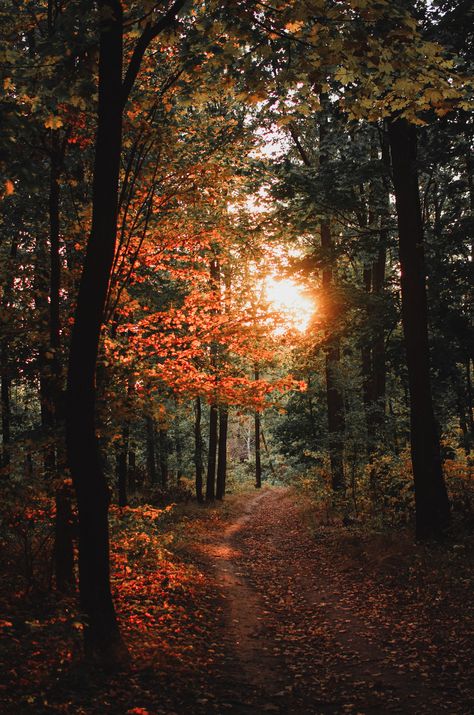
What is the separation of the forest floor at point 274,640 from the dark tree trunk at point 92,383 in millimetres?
340

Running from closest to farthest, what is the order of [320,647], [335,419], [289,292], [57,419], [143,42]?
[143,42] < [320,647] < [57,419] < [289,292] < [335,419]

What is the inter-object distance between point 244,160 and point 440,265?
209 inches

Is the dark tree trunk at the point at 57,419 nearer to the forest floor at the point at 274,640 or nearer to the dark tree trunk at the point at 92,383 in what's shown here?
the forest floor at the point at 274,640

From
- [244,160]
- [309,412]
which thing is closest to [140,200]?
[244,160]

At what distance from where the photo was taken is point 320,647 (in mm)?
7281

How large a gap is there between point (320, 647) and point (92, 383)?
5251mm

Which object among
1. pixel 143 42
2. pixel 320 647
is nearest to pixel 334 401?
pixel 320 647

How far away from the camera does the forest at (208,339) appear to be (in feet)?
18.4

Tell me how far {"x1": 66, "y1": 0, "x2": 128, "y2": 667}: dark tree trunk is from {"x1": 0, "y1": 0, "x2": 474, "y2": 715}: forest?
3 cm

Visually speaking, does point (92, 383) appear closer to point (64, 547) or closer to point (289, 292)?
point (64, 547)

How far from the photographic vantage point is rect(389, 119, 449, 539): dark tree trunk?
35.6 feet

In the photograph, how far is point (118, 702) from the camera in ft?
16.5

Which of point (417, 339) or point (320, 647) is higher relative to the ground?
point (417, 339)

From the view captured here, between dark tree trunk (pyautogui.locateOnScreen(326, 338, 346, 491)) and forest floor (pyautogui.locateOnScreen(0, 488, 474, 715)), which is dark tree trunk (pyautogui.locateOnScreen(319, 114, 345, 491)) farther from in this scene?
forest floor (pyautogui.locateOnScreen(0, 488, 474, 715))
